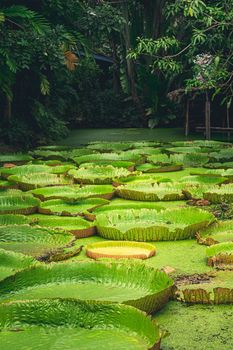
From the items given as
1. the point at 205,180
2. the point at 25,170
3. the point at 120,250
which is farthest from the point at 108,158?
the point at 120,250

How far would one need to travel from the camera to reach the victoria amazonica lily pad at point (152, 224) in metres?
3.12

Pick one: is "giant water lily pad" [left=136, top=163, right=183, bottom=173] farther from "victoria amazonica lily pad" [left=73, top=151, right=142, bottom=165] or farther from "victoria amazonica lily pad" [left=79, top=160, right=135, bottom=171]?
"victoria amazonica lily pad" [left=73, top=151, right=142, bottom=165]

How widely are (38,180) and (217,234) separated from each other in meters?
2.15

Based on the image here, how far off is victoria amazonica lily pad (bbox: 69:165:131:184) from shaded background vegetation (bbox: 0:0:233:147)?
1782 mm

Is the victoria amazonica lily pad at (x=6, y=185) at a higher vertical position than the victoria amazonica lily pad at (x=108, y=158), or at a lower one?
lower

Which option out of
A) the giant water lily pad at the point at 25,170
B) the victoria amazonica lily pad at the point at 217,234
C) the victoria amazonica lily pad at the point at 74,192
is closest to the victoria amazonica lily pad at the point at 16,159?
the giant water lily pad at the point at 25,170

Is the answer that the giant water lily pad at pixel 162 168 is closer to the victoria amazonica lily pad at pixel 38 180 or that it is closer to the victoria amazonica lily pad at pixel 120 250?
the victoria amazonica lily pad at pixel 38 180

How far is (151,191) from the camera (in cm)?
431

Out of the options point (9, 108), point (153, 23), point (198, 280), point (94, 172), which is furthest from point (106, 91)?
point (198, 280)

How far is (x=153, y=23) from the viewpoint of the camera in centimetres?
1235

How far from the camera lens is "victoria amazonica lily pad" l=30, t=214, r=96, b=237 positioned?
326 centimetres

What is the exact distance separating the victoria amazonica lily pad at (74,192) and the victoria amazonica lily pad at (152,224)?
0.70m

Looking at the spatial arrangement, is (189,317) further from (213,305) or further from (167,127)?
(167,127)

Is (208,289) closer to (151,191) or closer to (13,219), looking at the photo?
(13,219)
